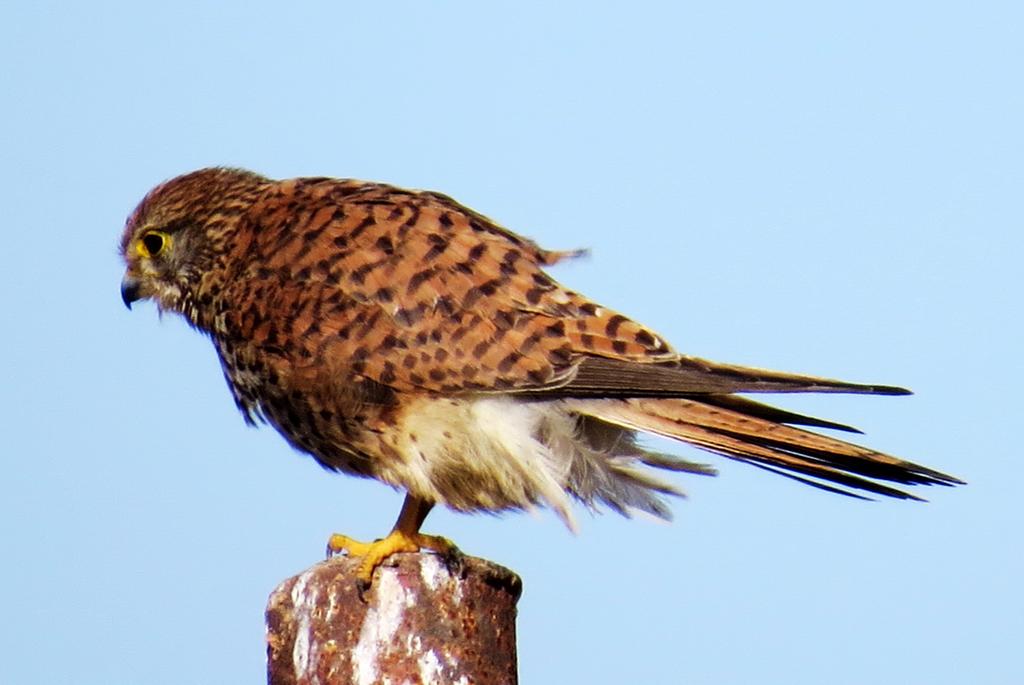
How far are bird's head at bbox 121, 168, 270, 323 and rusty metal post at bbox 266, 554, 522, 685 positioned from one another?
1989 mm

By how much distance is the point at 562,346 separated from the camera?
447cm

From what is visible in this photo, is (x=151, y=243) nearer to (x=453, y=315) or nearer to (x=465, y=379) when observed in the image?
(x=453, y=315)

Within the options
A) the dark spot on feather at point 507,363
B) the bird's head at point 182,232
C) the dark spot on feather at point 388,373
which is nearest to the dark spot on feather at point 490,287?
the dark spot on feather at point 507,363

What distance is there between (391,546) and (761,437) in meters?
0.99

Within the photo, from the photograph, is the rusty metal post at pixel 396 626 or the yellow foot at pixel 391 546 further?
the yellow foot at pixel 391 546

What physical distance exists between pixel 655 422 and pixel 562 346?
1.04 feet

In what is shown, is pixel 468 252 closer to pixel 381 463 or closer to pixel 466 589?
pixel 381 463

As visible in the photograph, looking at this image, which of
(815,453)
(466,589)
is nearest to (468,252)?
(815,453)

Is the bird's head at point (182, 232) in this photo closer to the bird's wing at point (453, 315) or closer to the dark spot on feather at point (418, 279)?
the bird's wing at point (453, 315)

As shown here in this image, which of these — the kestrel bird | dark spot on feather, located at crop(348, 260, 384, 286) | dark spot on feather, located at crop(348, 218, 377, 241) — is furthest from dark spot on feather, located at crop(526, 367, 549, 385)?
dark spot on feather, located at crop(348, 218, 377, 241)

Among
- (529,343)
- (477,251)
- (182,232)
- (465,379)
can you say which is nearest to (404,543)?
(465,379)

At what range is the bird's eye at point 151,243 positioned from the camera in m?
5.51

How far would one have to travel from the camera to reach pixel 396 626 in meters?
3.35

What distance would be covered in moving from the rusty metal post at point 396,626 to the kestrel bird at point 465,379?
24.7 inches
